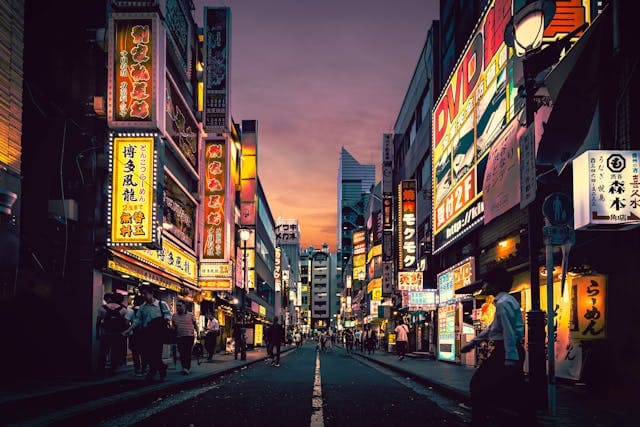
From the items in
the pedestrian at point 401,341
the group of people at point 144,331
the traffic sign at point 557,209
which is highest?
the traffic sign at point 557,209

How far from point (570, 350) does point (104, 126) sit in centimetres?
1255

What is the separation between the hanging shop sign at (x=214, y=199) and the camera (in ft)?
107

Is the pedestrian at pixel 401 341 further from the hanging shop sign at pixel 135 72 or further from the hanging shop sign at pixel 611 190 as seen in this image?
the hanging shop sign at pixel 611 190

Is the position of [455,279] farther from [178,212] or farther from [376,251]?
[376,251]

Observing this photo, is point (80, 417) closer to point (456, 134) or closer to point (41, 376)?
point (41, 376)

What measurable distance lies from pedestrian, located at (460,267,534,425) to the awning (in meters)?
5.79

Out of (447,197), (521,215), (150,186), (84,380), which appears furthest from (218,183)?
(84,380)

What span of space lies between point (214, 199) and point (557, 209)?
82.3 feet

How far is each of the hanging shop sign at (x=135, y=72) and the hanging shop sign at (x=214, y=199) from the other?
46.4 ft

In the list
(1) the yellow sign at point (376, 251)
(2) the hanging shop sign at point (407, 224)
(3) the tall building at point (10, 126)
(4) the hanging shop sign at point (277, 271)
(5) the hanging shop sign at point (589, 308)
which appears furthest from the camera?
(4) the hanging shop sign at point (277, 271)

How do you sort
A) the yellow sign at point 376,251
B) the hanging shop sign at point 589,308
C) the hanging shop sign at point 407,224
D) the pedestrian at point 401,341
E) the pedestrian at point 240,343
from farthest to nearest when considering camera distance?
the yellow sign at point 376,251 → the hanging shop sign at point 407,224 → the pedestrian at point 401,341 → the pedestrian at point 240,343 → the hanging shop sign at point 589,308

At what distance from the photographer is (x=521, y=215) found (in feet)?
63.2

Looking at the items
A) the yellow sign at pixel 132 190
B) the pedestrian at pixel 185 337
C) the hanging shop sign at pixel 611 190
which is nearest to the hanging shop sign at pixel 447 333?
the pedestrian at pixel 185 337

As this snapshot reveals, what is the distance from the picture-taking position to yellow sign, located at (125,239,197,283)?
21.9 meters
